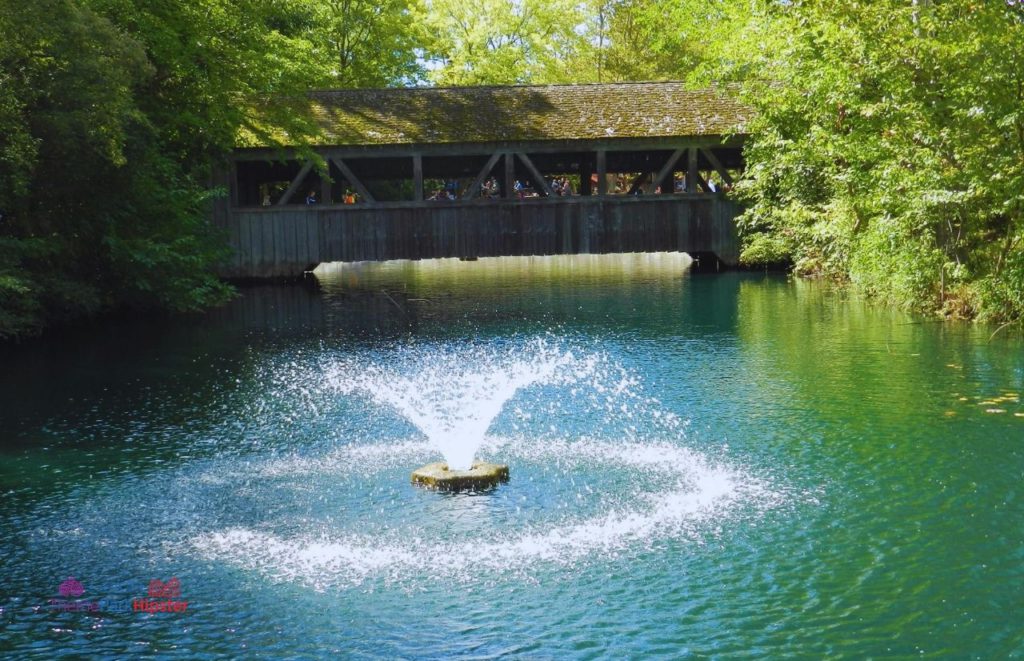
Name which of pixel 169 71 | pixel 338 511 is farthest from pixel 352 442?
pixel 169 71

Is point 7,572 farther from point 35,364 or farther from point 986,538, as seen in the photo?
point 35,364

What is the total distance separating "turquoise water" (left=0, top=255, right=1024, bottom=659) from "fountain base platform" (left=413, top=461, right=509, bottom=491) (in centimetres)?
17

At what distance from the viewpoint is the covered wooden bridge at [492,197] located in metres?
29.4

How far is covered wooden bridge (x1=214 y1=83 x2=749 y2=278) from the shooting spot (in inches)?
1156

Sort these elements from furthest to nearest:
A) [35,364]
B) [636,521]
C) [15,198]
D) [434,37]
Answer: [434,37]
[15,198]
[35,364]
[636,521]

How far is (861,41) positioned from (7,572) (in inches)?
564

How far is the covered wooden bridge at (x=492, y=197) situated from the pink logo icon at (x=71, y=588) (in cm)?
2206

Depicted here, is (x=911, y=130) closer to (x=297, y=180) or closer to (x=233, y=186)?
(x=297, y=180)

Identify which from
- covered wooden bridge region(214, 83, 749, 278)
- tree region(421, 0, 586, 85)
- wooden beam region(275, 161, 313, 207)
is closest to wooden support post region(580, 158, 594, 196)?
covered wooden bridge region(214, 83, 749, 278)

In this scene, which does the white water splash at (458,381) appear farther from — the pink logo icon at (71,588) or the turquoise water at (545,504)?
Answer: the pink logo icon at (71,588)

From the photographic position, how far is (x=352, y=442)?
Result: 1161 cm

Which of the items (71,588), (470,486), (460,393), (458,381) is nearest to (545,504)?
(470,486)

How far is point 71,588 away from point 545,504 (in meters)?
3.55

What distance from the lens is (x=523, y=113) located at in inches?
1193
